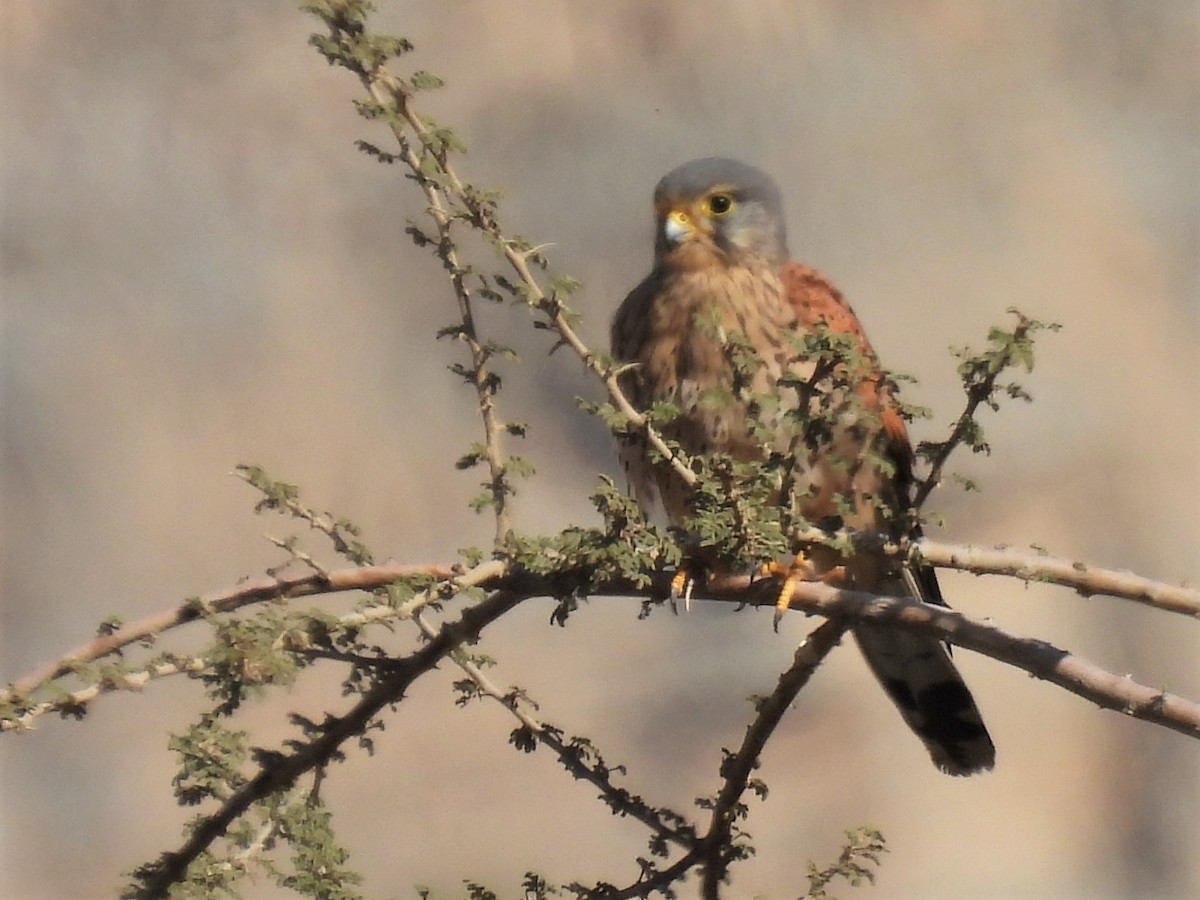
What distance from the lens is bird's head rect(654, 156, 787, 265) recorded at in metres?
2.44

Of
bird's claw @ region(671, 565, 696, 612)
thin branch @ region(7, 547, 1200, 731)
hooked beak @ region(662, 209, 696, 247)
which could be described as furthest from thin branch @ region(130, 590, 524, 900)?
hooked beak @ region(662, 209, 696, 247)

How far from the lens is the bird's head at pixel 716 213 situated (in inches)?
96.2

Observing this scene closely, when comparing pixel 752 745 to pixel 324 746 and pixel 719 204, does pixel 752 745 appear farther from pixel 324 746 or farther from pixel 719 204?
pixel 719 204

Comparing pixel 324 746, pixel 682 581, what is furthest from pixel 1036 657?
pixel 324 746

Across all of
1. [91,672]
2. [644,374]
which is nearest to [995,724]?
[644,374]

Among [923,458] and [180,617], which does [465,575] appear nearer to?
[180,617]

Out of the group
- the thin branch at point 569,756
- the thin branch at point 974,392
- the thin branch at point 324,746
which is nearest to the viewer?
the thin branch at point 974,392

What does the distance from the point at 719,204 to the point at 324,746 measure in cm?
133

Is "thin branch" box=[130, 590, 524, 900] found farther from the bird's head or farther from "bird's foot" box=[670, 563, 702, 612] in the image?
the bird's head

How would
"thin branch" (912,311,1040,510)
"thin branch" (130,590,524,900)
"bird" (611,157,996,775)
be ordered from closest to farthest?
"thin branch" (912,311,1040,510) → "thin branch" (130,590,524,900) → "bird" (611,157,996,775)

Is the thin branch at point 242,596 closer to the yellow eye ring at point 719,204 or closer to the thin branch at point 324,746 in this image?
the thin branch at point 324,746

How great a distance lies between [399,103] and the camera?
138 cm

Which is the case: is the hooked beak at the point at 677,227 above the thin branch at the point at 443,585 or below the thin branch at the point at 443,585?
above

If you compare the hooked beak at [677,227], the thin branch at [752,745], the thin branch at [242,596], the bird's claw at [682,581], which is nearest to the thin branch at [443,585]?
the thin branch at [242,596]
